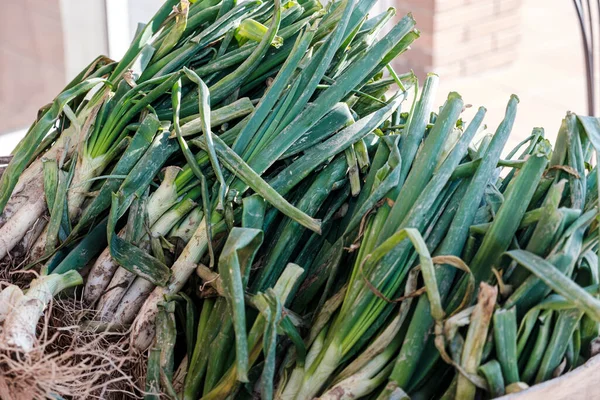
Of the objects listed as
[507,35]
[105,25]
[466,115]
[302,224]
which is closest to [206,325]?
[302,224]

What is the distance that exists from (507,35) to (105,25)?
189 cm

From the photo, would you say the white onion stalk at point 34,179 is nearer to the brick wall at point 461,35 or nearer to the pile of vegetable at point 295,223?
the pile of vegetable at point 295,223

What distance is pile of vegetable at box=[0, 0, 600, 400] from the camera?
2.64ft

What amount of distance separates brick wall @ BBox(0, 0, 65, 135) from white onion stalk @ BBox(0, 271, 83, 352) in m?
1.97

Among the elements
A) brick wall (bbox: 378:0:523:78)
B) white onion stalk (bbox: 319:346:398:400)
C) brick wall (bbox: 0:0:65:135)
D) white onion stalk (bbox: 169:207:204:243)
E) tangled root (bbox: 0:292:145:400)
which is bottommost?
tangled root (bbox: 0:292:145:400)

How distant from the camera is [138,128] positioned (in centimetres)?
101

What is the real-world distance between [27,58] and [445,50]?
1.76m

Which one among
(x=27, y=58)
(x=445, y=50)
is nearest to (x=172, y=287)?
(x=27, y=58)

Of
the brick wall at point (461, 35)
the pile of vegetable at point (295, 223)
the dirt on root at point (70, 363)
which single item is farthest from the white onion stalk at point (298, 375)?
the brick wall at point (461, 35)

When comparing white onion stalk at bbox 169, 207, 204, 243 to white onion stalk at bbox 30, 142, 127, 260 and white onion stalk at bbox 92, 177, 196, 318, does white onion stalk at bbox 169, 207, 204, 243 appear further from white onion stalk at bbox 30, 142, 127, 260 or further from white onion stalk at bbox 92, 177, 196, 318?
white onion stalk at bbox 30, 142, 127, 260

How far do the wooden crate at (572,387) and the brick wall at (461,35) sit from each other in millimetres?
2639

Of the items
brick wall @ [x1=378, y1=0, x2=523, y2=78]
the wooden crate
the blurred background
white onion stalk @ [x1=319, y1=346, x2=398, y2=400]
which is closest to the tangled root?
white onion stalk @ [x1=319, y1=346, x2=398, y2=400]

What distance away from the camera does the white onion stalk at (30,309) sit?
2.69ft

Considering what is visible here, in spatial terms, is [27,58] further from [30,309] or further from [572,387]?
[572,387]
